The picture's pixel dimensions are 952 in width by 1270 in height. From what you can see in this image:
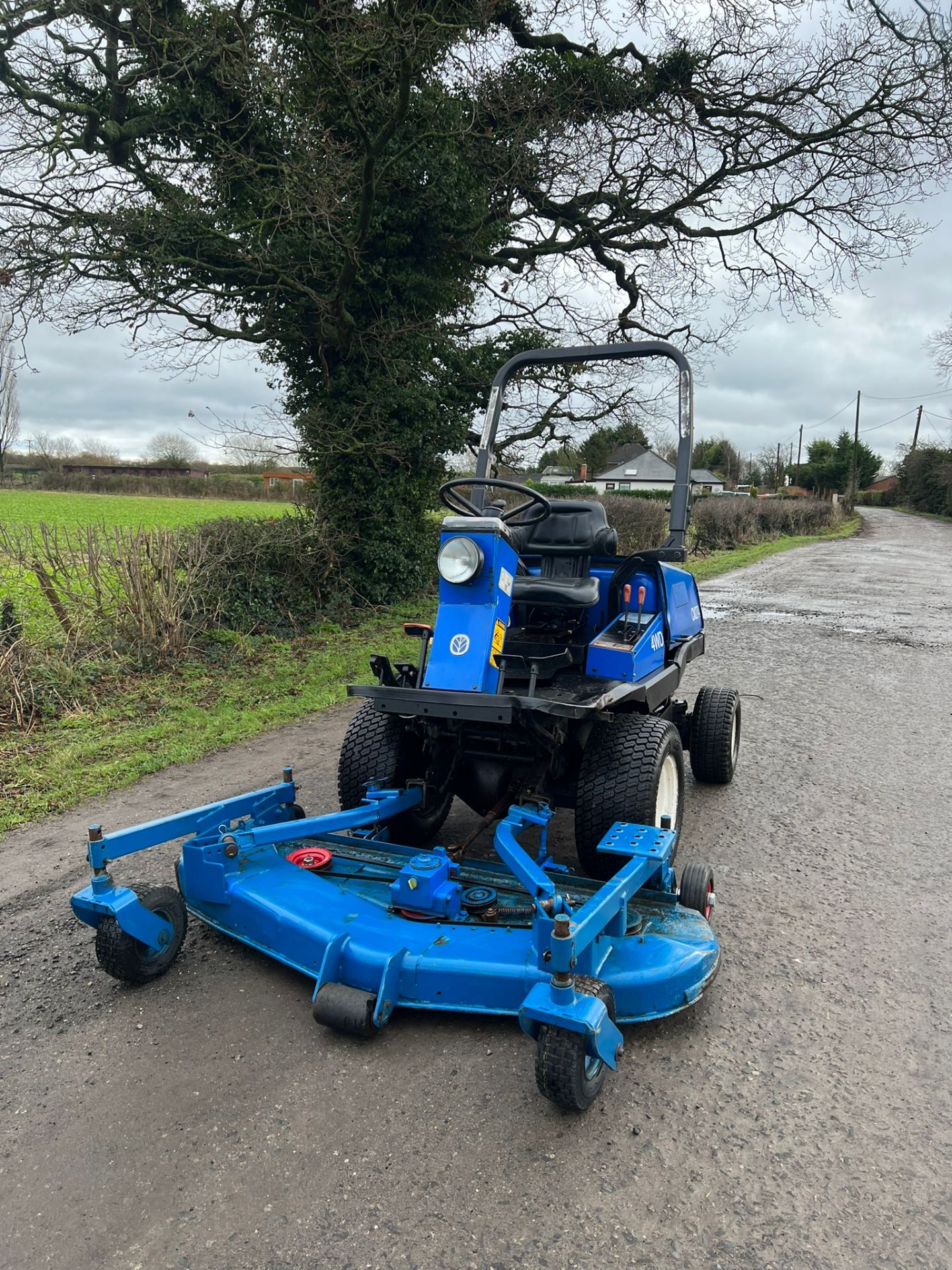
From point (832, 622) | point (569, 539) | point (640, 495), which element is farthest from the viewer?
point (640, 495)

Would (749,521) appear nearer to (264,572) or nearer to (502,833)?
(264,572)

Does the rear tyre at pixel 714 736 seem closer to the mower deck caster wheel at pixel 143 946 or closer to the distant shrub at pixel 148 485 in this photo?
the mower deck caster wheel at pixel 143 946

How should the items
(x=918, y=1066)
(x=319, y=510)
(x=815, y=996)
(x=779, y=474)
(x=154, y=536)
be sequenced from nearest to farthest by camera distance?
(x=918, y=1066)
(x=815, y=996)
(x=154, y=536)
(x=319, y=510)
(x=779, y=474)

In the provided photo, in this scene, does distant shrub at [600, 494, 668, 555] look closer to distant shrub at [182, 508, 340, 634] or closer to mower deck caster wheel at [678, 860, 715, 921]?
distant shrub at [182, 508, 340, 634]

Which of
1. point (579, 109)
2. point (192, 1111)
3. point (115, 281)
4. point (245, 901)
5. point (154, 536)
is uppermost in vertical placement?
point (579, 109)

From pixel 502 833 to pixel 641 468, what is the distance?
8.51m

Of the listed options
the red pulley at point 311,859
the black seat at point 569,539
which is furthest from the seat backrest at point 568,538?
the red pulley at point 311,859

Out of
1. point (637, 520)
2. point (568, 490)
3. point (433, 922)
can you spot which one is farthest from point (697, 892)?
point (568, 490)

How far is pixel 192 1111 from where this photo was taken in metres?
2.36

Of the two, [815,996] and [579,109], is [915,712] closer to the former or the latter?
[815,996]

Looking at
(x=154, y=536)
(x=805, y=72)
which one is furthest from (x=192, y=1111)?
(x=805, y=72)

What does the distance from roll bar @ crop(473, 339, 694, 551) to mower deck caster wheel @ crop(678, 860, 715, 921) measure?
5.84 feet

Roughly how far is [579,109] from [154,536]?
8306 mm

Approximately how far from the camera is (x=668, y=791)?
12.5 feet
